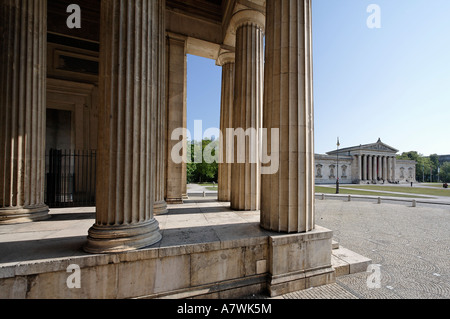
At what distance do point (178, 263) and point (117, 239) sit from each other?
143cm

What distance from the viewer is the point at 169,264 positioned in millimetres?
4363

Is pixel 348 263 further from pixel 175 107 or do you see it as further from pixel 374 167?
pixel 374 167

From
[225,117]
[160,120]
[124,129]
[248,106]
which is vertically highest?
[225,117]

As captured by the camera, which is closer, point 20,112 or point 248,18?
point 20,112

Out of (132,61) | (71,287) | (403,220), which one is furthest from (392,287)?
(403,220)

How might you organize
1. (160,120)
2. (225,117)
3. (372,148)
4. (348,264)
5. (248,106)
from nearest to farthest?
(348,264)
(160,120)
(248,106)
(225,117)
(372,148)

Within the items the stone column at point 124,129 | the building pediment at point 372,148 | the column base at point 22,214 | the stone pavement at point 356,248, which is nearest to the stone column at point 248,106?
the stone pavement at point 356,248

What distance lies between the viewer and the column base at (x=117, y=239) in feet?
13.6

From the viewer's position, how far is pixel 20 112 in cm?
677

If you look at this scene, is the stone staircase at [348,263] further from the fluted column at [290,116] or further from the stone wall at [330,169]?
the stone wall at [330,169]

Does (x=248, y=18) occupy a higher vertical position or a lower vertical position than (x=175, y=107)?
higher

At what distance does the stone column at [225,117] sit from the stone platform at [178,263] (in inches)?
217
